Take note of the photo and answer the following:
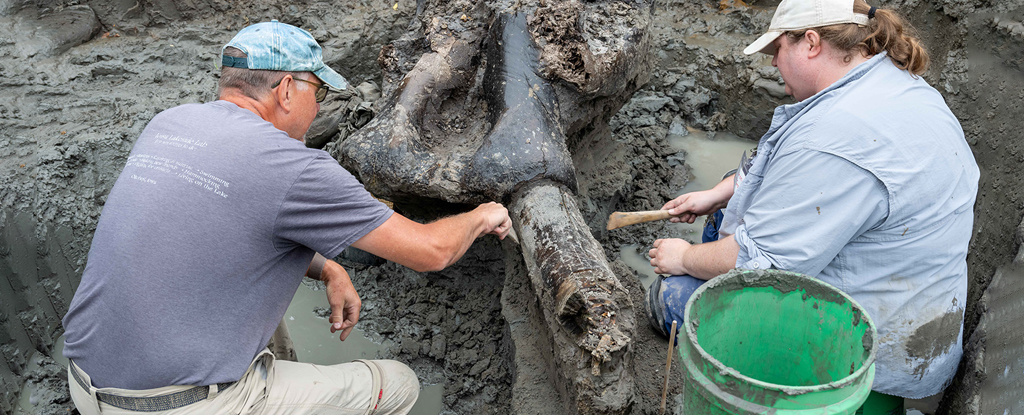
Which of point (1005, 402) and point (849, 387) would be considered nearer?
point (849, 387)

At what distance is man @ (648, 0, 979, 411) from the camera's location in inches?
78.4

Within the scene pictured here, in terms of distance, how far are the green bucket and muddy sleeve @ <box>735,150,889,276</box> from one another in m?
0.15

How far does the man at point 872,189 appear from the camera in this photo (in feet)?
6.53

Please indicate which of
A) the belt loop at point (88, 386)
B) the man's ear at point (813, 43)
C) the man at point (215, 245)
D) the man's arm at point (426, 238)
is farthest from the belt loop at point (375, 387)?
the man's ear at point (813, 43)

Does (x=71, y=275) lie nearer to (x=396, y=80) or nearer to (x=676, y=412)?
(x=396, y=80)

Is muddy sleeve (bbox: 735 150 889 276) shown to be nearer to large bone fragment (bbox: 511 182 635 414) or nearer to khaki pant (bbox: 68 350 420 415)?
large bone fragment (bbox: 511 182 635 414)

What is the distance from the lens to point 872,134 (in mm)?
1980

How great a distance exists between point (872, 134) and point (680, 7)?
179 inches

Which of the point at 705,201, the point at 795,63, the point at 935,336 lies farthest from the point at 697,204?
the point at 935,336

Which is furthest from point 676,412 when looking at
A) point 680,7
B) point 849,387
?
point 680,7

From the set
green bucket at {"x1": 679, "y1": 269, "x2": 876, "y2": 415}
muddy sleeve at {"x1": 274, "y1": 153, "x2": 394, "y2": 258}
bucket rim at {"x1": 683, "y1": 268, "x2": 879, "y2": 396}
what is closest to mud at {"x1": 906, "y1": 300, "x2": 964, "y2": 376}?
green bucket at {"x1": 679, "y1": 269, "x2": 876, "y2": 415}

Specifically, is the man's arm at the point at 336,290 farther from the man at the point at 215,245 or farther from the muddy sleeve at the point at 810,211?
the muddy sleeve at the point at 810,211

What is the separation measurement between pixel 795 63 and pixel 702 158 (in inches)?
107

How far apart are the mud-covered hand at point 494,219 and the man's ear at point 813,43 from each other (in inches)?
47.6
